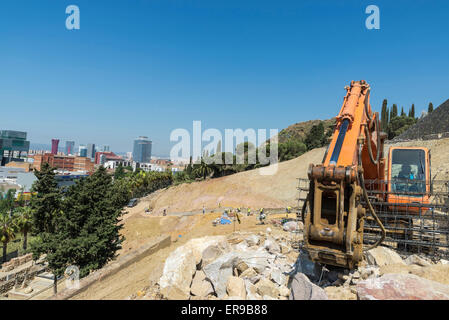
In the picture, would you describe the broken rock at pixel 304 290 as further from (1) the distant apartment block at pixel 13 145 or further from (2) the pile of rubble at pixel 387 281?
(1) the distant apartment block at pixel 13 145

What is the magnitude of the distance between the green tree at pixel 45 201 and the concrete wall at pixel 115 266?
13.7m

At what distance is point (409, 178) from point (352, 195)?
789 centimetres

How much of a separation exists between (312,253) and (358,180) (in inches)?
68.5

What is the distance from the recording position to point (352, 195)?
5.07 metres

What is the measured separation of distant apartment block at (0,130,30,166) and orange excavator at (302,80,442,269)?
178 metres

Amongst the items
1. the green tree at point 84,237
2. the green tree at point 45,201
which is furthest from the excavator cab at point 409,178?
the green tree at point 45,201

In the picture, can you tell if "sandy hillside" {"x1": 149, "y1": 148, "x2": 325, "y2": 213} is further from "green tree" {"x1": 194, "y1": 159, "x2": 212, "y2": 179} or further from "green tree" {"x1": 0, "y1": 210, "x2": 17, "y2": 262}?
"green tree" {"x1": 0, "y1": 210, "x2": 17, "y2": 262}

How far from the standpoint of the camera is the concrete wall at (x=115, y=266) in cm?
956

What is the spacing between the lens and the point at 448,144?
119 ft

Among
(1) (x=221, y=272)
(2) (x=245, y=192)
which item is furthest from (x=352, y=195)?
(2) (x=245, y=192)

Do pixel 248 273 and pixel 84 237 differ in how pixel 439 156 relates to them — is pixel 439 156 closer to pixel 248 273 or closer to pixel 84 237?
pixel 248 273

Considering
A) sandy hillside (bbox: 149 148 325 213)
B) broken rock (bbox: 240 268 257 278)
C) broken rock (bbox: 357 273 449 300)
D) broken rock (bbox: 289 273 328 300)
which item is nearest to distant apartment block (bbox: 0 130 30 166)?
sandy hillside (bbox: 149 148 325 213)
